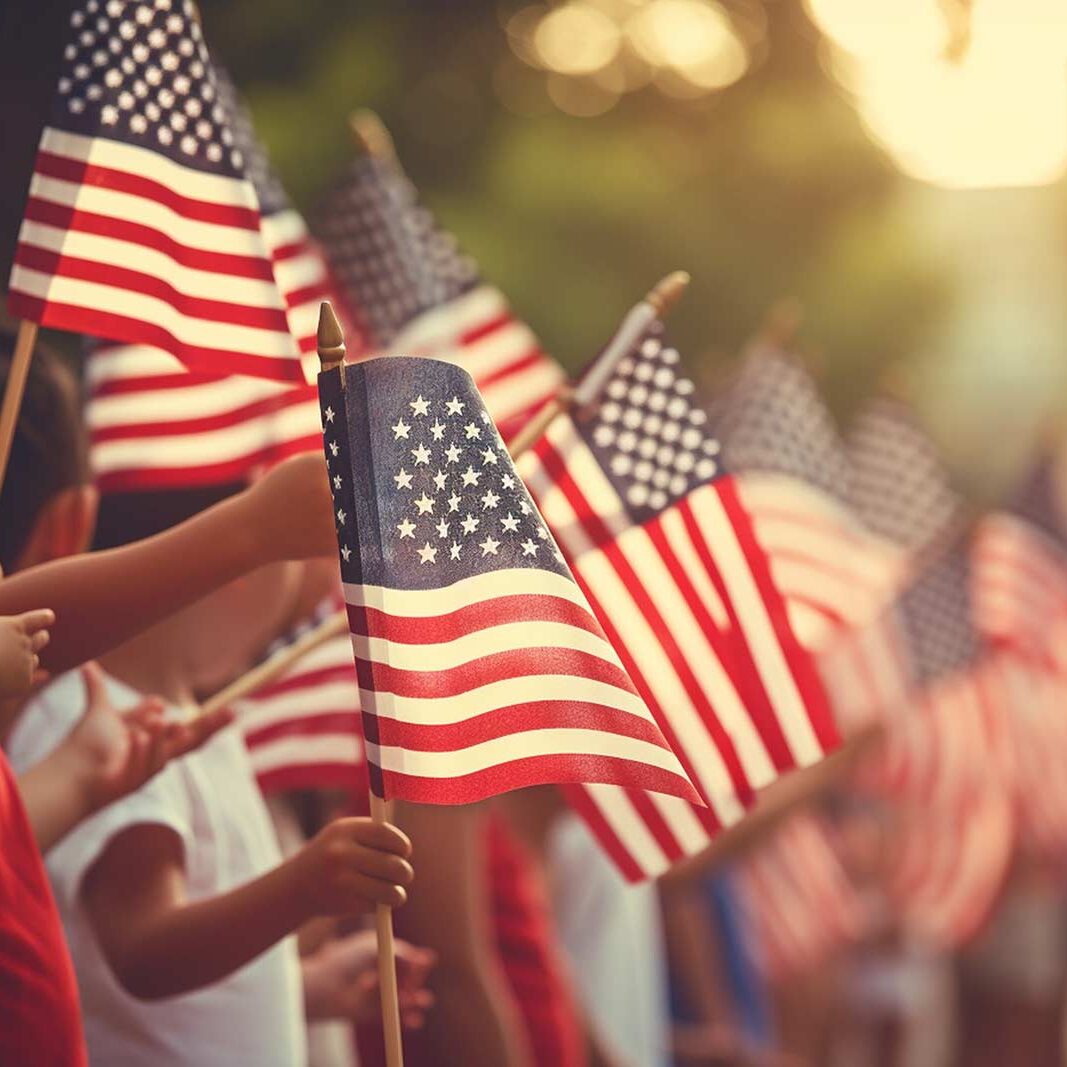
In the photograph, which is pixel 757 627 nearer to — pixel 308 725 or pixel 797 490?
pixel 308 725

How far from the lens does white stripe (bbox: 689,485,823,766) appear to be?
3.33 meters

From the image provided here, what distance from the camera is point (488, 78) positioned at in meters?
13.2

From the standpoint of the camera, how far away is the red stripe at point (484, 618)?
7.78ft

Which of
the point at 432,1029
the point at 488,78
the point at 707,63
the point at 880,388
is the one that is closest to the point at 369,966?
the point at 432,1029

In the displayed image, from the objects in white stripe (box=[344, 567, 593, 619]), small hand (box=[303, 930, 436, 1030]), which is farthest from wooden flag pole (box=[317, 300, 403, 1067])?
small hand (box=[303, 930, 436, 1030])

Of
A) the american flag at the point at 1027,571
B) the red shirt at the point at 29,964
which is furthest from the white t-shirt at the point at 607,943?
the red shirt at the point at 29,964

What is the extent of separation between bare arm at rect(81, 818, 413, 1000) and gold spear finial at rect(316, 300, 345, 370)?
0.58 m

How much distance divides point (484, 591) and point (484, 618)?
1.3 inches

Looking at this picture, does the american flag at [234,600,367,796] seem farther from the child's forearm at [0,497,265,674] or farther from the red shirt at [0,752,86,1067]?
the red shirt at [0,752,86,1067]

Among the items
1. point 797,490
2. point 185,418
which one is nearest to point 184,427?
point 185,418

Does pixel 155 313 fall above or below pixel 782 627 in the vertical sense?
above

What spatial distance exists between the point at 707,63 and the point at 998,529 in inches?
334

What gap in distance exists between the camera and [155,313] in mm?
2904

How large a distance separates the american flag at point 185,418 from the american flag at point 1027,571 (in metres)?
3.47
